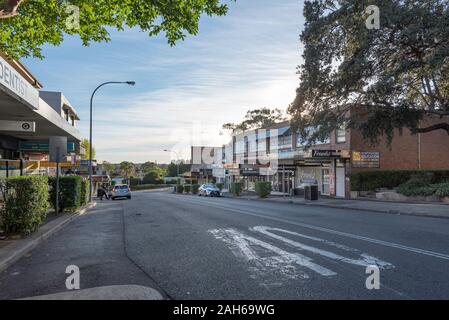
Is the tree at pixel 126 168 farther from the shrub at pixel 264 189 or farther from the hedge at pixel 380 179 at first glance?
the hedge at pixel 380 179

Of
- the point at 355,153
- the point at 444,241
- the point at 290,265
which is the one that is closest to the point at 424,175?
the point at 355,153

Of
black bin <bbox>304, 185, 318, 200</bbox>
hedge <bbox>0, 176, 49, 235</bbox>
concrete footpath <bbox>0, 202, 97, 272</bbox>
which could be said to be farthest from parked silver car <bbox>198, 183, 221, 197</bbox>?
hedge <bbox>0, 176, 49, 235</bbox>

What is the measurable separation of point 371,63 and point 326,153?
11.6 metres

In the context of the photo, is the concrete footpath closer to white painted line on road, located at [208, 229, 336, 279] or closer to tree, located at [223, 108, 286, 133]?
white painted line on road, located at [208, 229, 336, 279]

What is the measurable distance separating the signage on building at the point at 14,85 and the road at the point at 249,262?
3912 mm

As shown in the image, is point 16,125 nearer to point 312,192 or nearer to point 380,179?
point 312,192

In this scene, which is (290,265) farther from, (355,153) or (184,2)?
(355,153)

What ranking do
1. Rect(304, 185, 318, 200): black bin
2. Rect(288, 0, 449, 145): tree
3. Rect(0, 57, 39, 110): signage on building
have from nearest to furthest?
Rect(0, 57, 39, 110): signage on building, Rect(288, 0, 449, 145): tree, Rect(304, 185, 318, 200): black bin

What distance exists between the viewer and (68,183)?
766 inches

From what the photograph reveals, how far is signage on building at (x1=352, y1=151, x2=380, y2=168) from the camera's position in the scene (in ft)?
112

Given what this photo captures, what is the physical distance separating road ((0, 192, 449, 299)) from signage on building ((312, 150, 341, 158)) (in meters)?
20.5

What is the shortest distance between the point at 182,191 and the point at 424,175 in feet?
163

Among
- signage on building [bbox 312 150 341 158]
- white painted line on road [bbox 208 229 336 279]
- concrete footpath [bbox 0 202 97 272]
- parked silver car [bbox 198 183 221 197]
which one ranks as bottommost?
parked silver car [bbox 198 183 221 197]

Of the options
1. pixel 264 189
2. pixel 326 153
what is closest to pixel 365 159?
pixel 326 153
